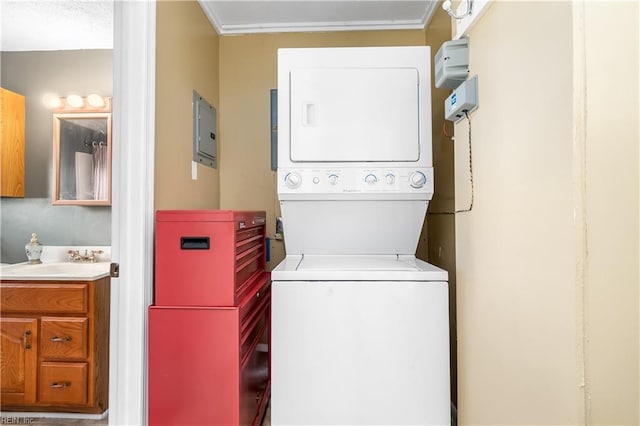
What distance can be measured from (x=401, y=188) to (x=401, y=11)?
173 cm

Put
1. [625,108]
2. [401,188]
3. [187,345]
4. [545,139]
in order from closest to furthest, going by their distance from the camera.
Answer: [625,108] < [545,139] < [187,345] < [401,188]

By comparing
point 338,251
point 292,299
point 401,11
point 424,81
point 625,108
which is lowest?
point 292,299

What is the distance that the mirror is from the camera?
270 centimetres

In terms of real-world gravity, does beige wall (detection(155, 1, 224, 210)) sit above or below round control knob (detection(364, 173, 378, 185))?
above

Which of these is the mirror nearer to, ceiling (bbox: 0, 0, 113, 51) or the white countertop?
the white countertop

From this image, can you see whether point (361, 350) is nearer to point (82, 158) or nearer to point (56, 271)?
point (56, 271)

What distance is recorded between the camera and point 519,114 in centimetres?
106

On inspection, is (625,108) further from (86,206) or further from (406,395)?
(86,206)

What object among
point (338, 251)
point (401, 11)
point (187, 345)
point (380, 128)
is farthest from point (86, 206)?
point (401, 11)

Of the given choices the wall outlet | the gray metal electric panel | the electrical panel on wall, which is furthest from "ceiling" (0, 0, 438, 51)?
the wall outlet

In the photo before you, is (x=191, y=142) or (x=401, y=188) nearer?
(x=401, y=188)

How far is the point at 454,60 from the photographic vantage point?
4.75 ft

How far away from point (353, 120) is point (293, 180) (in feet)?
1.59

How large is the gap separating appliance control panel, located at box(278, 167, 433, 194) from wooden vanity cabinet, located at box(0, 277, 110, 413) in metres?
1.63
